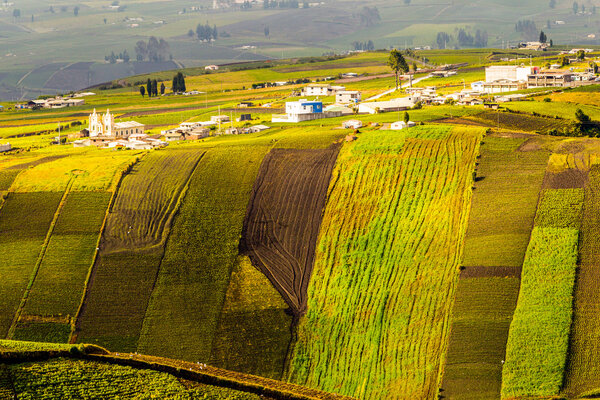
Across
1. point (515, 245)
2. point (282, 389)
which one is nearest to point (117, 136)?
point (515, 245)

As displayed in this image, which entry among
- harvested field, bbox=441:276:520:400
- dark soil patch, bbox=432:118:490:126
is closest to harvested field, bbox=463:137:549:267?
harvested field, bbox=441:276:520:400

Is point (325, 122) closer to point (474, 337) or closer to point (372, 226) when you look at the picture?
point (372, 226)

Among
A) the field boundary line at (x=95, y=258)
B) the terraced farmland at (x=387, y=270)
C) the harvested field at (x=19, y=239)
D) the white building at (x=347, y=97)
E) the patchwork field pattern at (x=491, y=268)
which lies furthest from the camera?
the white building at (x=347, y=97)

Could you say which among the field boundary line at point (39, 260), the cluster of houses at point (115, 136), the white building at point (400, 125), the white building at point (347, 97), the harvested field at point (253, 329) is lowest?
the harvested field at point (253, 329)

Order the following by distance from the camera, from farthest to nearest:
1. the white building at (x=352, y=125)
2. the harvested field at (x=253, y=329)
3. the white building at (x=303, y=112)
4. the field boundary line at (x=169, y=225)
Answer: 1. the white building at (x=303, y=112)
2. the white building at (x=352, y=125)
3. the field boundary line at (x=169, y=225)
4. the harvested field at (x=253, y=329)

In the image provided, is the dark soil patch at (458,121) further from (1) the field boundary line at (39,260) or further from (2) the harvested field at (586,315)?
(1) the field boundary line at (39,260)

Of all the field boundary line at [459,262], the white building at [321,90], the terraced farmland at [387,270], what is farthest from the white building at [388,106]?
the terraced farmland at [387,270]

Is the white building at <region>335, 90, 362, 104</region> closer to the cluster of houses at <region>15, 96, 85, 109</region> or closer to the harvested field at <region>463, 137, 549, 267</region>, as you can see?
the cluster of houses at <region>15, 96, 85, 109</region>

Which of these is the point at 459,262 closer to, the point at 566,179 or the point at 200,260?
the point at 566,179

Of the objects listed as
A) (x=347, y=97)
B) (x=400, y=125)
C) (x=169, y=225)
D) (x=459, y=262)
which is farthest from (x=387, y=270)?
(x=347, y=97)
